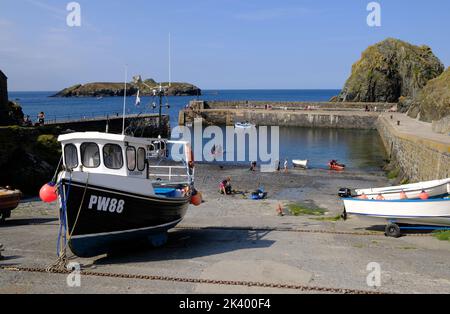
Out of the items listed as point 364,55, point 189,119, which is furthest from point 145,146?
point 364,55

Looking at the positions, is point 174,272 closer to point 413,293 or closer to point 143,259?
point 143,259

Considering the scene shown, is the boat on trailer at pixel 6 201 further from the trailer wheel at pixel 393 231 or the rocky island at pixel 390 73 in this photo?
the rocky island at pixel 390 73

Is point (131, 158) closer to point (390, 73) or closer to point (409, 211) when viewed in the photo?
point (409, 211)

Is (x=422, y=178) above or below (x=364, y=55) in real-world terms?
below

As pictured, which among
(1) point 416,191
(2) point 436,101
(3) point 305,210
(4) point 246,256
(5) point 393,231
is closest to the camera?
(4) point 246,256

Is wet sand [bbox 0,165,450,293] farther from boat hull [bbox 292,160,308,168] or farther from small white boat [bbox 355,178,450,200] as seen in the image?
boat hull [bbox 292,160,308,168]

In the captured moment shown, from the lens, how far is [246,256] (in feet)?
40.1

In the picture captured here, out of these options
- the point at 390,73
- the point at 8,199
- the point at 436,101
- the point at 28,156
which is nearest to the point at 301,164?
the point at 436,101

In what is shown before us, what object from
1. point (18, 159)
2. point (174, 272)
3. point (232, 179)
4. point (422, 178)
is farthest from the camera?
point (232, 179)

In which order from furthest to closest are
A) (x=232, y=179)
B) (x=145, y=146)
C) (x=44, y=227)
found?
1. (x=232, y=179)
2. (x=44, y=227)
3. (x=145, y=146)

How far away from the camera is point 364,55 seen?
93812mm

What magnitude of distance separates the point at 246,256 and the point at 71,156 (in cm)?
542

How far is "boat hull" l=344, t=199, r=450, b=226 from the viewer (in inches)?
559
